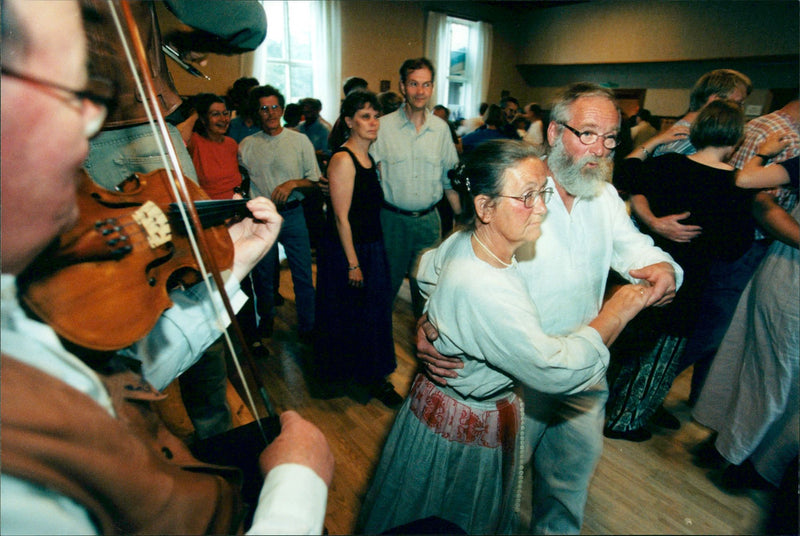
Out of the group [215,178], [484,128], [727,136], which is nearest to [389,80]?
[484,128]

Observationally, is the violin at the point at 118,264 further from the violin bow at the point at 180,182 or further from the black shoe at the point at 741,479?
the black shoe at the point at 741,479

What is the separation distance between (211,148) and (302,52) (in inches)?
237

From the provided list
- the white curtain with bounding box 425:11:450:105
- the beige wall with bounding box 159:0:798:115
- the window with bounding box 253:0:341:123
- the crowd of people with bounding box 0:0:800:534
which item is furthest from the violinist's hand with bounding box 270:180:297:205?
the white curtain with bounding box 425:11:450:105

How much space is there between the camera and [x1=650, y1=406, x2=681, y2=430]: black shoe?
2.37m

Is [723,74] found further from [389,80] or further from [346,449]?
[389,80]

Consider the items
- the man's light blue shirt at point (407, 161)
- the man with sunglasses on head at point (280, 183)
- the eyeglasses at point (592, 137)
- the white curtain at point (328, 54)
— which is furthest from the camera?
the white curtain at point (328, 54)

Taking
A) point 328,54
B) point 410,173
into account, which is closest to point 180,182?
point 410,173

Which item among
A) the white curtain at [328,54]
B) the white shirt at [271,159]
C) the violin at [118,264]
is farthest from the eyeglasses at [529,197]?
the white curtain at [328,54]

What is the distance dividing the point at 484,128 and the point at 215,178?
3703mm

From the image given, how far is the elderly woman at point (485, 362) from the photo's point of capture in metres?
1.08

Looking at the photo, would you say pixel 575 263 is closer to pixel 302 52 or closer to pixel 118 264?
pixel 118 264

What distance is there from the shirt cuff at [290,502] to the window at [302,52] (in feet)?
25.5

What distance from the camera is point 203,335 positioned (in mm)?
1056

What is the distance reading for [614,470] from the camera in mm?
1961
